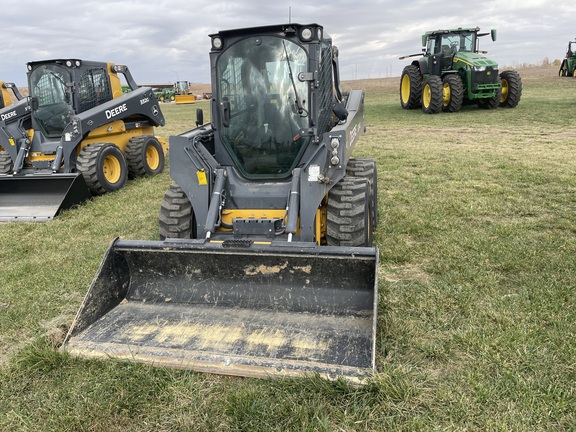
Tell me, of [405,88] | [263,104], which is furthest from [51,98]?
[405,88]

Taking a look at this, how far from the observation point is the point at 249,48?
174 inches

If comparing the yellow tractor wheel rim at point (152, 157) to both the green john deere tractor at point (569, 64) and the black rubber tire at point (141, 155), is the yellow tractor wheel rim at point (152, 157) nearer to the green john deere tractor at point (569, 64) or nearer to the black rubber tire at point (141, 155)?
the black rubber tire at point (141, 155)

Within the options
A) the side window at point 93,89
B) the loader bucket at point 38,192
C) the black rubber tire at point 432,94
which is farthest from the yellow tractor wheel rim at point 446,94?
the loader bucket at point 38,192

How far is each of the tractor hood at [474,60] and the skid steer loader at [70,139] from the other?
36.2ft

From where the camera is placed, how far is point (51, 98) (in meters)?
8.16

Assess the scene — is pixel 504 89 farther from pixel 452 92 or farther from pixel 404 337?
pixel 404 337

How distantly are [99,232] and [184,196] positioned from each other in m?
1.89

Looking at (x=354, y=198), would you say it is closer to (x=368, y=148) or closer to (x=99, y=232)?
(x=99, y=232)

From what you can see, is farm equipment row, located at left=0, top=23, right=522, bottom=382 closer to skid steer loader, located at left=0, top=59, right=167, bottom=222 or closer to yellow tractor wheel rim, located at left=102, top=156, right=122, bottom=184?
skid steer loader, located at left=0, top=59, right=167, bottom=222

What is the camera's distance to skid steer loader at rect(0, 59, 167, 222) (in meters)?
7.05

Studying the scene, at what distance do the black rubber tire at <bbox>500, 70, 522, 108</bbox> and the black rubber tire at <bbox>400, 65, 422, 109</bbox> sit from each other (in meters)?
2.95

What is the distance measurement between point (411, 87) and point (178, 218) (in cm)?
1538

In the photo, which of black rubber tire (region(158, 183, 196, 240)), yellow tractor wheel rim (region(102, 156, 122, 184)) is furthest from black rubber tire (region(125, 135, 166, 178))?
black rubber tire (region(158, 183, 196, 240))

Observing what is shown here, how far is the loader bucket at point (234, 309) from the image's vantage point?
9.39 feet
